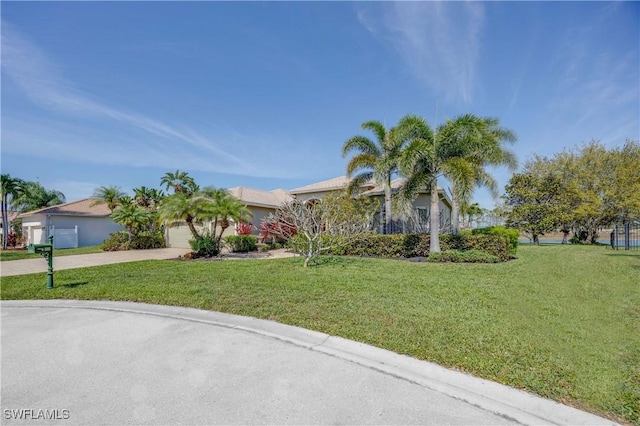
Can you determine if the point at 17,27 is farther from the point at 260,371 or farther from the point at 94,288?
the point at 260,371

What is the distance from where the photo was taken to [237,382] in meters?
3.34

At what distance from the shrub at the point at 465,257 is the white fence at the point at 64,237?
2838 cm

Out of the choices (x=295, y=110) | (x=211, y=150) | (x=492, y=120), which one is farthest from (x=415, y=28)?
(x=211, y=150)

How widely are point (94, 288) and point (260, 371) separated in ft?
22.7

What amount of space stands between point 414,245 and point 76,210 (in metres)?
28.8

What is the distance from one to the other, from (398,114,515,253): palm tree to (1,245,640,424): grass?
12.8 ft

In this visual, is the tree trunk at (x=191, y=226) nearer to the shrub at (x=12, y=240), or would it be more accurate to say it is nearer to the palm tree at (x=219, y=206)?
the palm tree at (x=219, y=206)

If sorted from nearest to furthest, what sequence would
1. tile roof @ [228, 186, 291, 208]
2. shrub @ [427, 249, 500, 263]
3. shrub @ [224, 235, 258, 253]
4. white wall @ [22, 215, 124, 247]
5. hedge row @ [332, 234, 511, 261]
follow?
shrub @ [427, 249, 500, 263], hedge row @ [332, 234, 511, 261], shrub @ [224, 235, 258, 253], tile roof @ [228, 186, 291, 208], white wall @ [22, 215, 124, 247]

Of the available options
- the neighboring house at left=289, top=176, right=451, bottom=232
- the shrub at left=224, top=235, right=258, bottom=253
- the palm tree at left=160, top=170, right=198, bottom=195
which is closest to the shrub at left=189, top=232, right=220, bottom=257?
the shrub at left=224, top=235, right=258, bottom=253

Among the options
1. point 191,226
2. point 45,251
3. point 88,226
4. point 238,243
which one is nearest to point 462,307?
point 45,251

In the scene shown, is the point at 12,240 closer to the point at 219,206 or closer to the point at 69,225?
the point at 69,225

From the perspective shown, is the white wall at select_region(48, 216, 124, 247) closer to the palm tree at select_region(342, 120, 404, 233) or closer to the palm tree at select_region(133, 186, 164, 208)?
the palm tree at select_region(133, 186, 164, 208)

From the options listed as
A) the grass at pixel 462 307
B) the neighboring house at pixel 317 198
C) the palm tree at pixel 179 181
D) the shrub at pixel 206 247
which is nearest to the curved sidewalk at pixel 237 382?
the grass at pixel 462 307

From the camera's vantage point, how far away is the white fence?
2439cm
